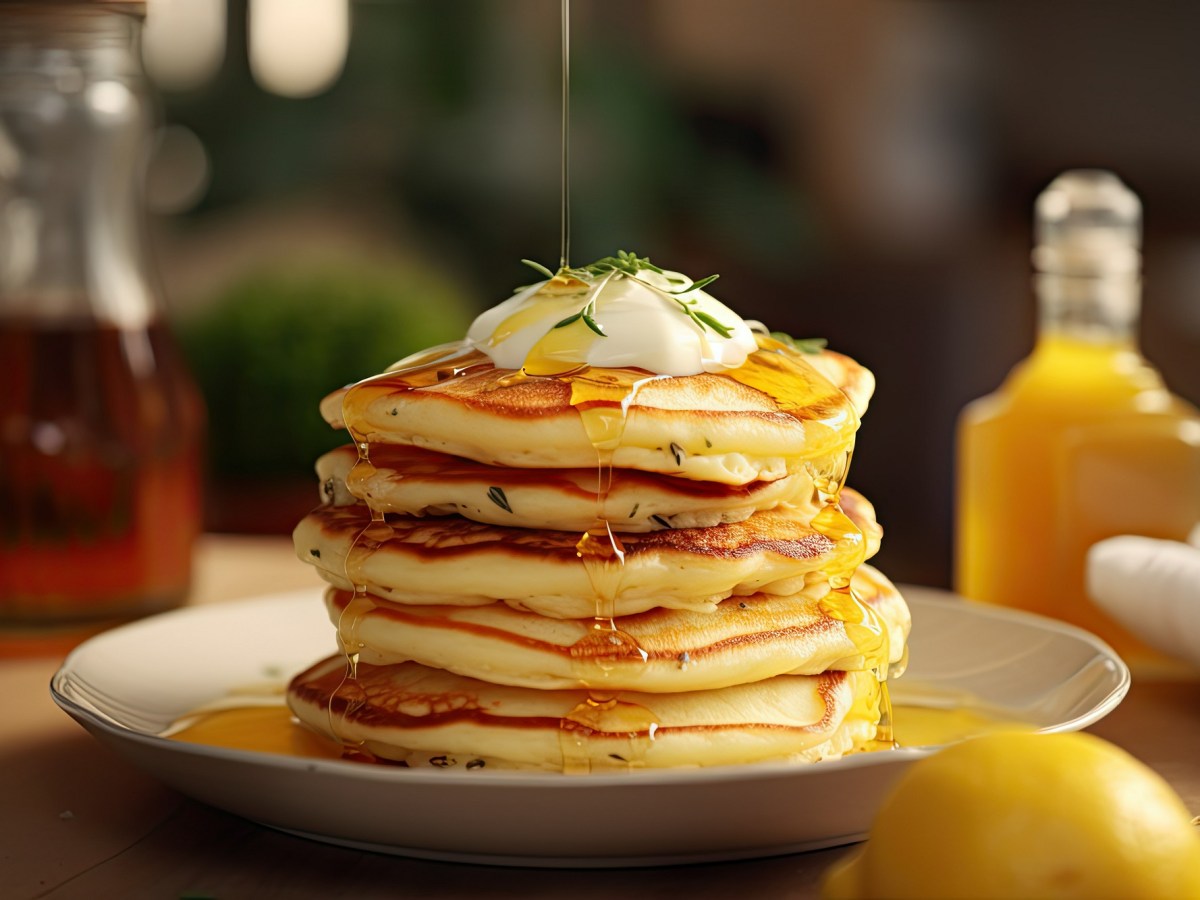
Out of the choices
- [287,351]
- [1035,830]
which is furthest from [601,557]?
[287,351]

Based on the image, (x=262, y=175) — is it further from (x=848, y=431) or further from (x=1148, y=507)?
(x=848, y=431)

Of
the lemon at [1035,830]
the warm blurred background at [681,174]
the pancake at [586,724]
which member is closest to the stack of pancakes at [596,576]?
the pancake at [586,724]

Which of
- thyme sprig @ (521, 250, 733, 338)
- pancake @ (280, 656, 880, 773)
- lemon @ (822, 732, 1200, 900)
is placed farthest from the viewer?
thyme sprig @ (521, 250, 733, 338)

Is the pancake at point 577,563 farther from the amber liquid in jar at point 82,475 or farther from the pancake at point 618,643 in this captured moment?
the amber liquid in jar at point 82,475

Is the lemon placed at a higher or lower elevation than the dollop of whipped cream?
lower

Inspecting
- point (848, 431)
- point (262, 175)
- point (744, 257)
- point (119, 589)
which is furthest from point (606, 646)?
point (262, 175)

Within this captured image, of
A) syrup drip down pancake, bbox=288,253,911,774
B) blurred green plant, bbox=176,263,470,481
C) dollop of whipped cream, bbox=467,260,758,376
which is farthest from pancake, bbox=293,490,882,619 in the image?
blurred green plant, bbox=176,263,470,481

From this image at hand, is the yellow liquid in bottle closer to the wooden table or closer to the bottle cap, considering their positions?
the bottle cap
